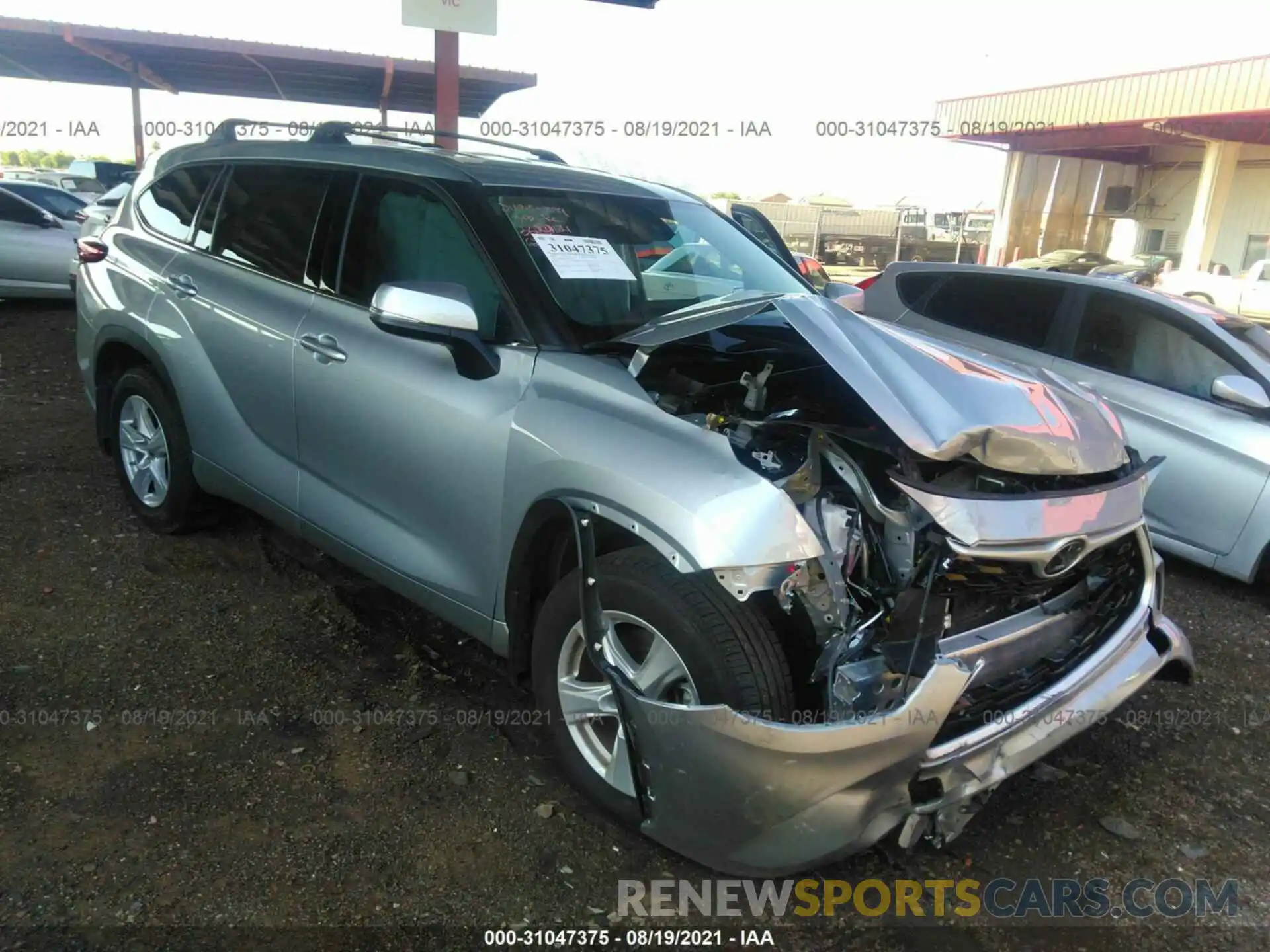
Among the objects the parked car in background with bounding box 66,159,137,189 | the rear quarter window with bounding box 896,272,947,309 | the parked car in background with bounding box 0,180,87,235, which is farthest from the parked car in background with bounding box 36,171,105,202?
the rear quarter window with bounding box 896,272,947,309

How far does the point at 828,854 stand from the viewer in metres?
2.15

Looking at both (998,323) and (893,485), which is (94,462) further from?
(998,323)

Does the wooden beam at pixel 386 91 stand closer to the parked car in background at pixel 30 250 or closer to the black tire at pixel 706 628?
the parked car in background at pixel 30 250

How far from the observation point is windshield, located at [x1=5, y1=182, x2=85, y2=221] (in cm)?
1289

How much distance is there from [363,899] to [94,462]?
4012mm

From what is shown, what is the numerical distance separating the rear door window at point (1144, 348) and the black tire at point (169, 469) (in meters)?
4.79

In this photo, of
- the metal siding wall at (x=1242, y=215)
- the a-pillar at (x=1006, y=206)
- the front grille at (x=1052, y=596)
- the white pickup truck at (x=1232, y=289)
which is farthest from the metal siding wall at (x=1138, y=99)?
the front grille at (x=1052, y=596)

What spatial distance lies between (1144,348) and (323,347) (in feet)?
14.3

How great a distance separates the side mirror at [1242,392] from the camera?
460cm

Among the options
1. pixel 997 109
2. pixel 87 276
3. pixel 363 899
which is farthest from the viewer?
pixel 997 109

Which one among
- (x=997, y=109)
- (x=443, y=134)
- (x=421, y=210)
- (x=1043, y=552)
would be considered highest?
(x=997, y=109)

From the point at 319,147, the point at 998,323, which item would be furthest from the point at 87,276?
the point at 998,323

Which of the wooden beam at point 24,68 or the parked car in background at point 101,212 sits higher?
the wooden beam at point 24,68

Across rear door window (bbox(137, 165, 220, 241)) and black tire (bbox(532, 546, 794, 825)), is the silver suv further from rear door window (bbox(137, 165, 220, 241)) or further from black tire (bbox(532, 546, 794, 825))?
rear door window (bbox(137, 165, 220, 241))
